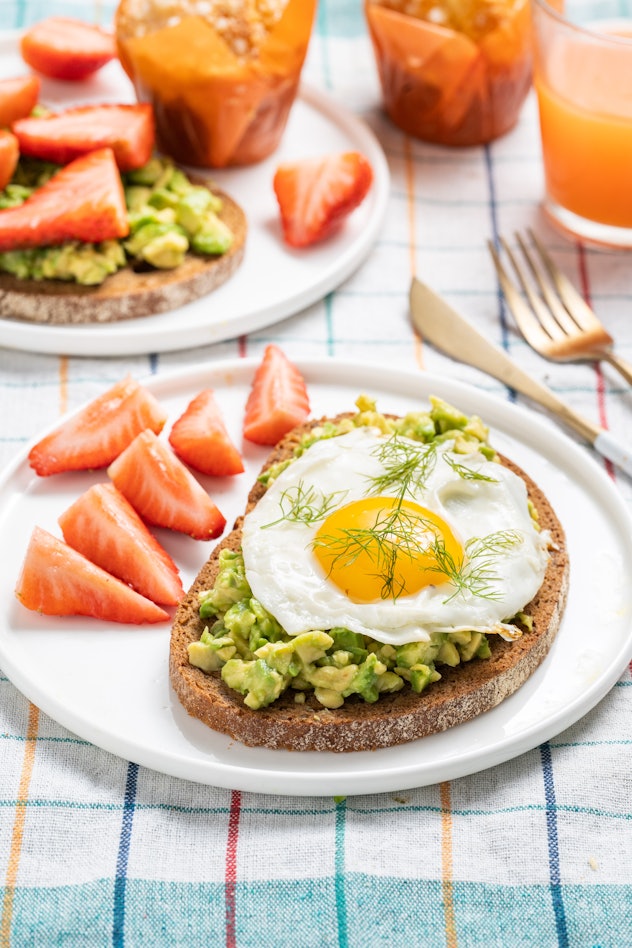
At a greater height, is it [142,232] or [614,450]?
[142,232]

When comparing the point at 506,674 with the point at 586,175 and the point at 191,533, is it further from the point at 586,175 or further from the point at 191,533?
the point at 586,175

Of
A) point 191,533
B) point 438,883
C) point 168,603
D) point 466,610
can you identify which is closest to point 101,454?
point 191,533

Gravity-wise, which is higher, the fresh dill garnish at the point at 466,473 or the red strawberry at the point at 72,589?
the fresh dill garnish at the point at 466,473

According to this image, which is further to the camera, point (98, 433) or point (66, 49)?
point (66, 49)

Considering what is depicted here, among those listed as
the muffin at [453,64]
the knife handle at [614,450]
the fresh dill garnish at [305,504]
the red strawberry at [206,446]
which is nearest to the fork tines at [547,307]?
the knife handle at [614,450]

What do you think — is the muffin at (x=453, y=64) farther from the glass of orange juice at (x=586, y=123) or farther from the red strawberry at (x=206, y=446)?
the red strawberry at (x=206, y=446)

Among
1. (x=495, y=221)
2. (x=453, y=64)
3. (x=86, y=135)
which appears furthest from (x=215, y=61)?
(x=495, y=221)

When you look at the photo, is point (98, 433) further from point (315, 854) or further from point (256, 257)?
point (315, 854)
